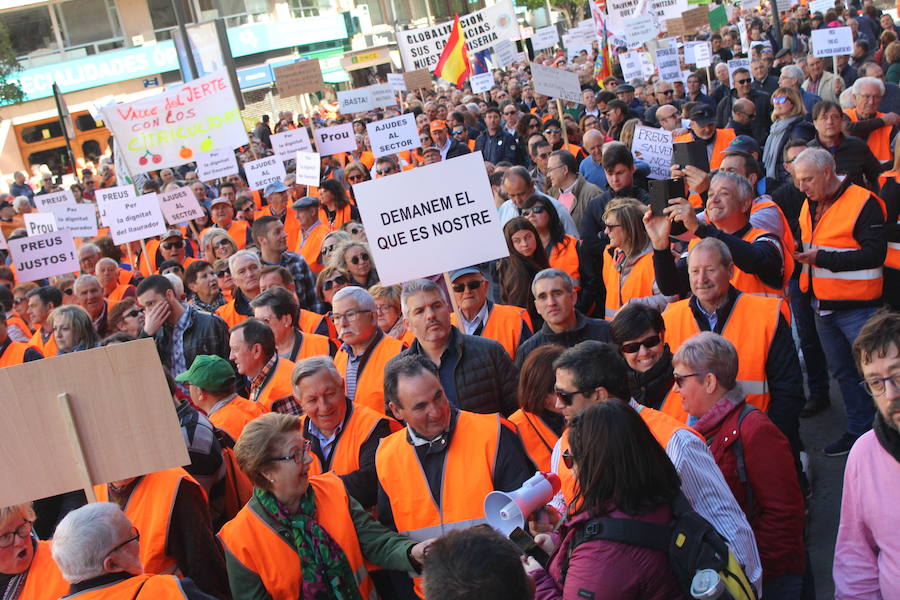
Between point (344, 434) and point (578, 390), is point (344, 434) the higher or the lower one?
the lower one

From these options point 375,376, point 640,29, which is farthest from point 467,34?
point 375,376

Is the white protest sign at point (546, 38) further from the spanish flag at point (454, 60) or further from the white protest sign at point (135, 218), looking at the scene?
the white protest sign at point (135, 218)

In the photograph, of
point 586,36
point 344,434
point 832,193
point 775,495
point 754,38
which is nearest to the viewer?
point 775,495

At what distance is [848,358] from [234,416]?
367cm

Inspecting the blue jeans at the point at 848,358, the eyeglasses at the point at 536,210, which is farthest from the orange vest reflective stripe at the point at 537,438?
the eyeglasses at the point at 536,210

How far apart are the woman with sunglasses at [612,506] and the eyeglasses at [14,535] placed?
1.96 m

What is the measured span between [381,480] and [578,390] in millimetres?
912

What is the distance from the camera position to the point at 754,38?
17.2 metres

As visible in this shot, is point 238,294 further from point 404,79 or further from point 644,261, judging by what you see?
point 404,79

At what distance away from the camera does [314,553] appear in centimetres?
330

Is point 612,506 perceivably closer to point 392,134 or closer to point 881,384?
point 881,384

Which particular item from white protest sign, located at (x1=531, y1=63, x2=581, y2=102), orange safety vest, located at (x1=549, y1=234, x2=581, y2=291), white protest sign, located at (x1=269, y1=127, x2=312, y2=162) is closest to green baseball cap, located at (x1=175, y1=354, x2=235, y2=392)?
orange safety vest, located at (x1=549, y1=234, x2=581, y2=291)

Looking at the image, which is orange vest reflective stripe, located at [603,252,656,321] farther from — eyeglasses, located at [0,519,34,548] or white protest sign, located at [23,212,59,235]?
white protest sign, located at [23,212,59,235]

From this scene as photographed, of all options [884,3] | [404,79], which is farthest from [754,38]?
[884,3]
